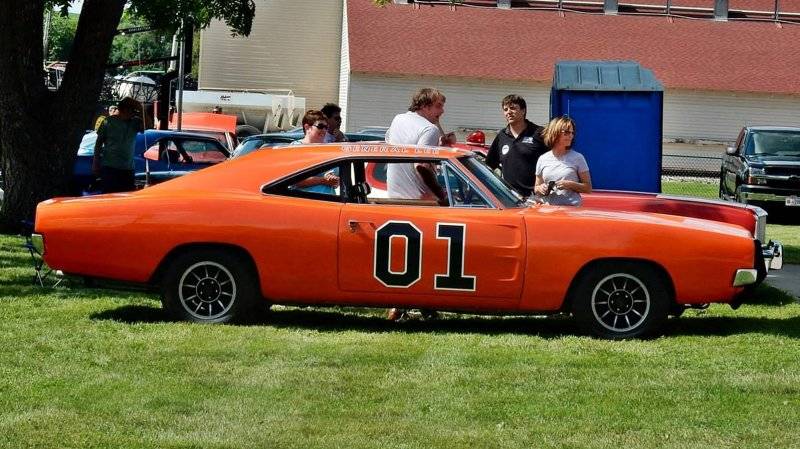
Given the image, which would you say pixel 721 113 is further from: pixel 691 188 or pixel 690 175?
pixel 691 188

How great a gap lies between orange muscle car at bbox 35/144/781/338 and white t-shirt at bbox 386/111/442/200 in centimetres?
14

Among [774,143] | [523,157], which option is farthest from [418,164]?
[774,143]

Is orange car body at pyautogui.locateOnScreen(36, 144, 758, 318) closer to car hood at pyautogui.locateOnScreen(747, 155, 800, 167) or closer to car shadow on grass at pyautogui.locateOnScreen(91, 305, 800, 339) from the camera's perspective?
car shadow on grass at pyautogui.locateOnScreen(91, 305, 800, 339)

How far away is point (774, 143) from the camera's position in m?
26.3

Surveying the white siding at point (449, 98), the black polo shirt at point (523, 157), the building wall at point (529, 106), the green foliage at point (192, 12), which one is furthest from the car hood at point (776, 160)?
the white siding at point (449, 98)

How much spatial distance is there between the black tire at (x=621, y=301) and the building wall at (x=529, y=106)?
117 ft

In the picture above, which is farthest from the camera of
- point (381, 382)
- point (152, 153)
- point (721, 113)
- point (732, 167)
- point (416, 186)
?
point (721, 113)

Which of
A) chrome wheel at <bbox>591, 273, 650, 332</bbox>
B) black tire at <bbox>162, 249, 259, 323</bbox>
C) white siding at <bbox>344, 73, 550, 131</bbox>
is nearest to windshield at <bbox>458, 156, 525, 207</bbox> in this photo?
chrome wheel at <bbox>591, 273, 650, 332</bbox>

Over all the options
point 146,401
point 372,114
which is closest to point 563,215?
point 146,401

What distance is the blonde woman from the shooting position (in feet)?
34.7

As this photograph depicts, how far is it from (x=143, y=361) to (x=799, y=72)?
4143 cm

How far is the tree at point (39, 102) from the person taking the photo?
1628cm

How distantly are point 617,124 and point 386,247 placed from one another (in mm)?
6630

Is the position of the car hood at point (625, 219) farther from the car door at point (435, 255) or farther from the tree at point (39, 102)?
the tree at point (39, 102)
